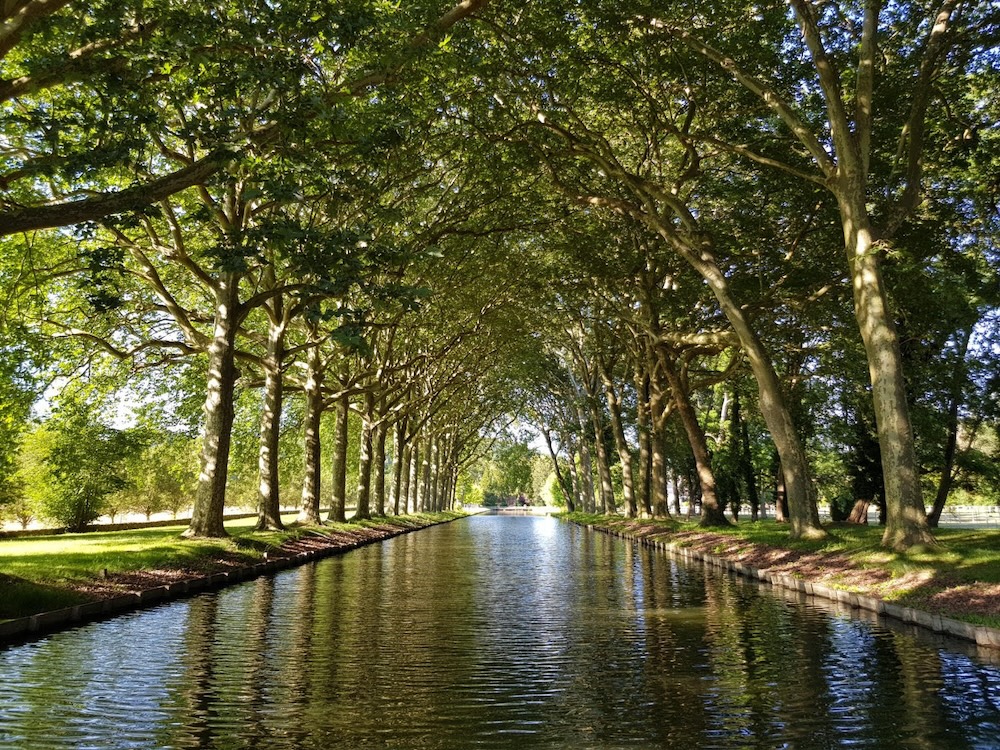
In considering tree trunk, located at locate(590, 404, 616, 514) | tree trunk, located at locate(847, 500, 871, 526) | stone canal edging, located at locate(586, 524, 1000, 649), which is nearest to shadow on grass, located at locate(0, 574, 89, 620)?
stone canal edging, located at locate(586, 524, 1000, 649)

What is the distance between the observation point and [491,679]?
810cm

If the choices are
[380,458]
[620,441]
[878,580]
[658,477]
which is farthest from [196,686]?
[380,458]

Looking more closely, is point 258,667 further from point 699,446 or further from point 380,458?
point 380,458

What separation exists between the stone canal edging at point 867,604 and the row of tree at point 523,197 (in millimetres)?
2095

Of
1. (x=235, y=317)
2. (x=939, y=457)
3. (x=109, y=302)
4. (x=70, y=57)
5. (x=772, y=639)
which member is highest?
(x=70, y=57)

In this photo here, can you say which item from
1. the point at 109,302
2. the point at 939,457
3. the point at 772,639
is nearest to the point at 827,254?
the point at 939,457

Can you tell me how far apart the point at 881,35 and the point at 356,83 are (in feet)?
46.8

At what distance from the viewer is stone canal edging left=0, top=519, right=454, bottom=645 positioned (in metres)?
10.0

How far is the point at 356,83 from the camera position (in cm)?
1334

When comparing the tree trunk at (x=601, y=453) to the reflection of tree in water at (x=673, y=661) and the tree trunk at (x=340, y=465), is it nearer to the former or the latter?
the tree trunk at (x=340, y=465)

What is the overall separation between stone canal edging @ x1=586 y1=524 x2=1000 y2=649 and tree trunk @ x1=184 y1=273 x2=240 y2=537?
14.5 metres

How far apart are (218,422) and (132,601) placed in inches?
325

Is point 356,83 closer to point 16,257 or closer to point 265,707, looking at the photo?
point 265,707

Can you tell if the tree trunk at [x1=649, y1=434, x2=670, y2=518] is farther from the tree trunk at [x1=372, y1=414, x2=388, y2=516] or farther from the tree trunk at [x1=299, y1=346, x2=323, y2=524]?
the tree trunk at [x1=372, y1=414, x2=388, y2=516]
